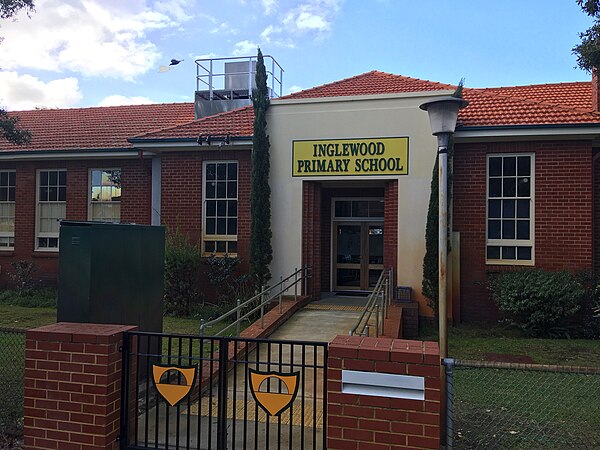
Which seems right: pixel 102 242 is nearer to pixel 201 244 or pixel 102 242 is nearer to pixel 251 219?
pixel 251 219

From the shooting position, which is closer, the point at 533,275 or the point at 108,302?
the point at 108,302

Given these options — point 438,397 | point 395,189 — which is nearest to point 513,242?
point 395,189

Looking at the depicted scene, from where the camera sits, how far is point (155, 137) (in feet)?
43.7

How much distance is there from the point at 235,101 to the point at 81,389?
45.6 ft

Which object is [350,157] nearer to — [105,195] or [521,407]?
[521,407]

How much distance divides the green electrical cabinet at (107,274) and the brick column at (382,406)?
2961 millimetres

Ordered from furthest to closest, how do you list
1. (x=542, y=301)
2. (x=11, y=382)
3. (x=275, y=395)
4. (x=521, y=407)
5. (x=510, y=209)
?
(x=510, y=209)
(x=542, y=301)
(x=11, y=382)
(x=521, y=407)
(x=275, y=395)

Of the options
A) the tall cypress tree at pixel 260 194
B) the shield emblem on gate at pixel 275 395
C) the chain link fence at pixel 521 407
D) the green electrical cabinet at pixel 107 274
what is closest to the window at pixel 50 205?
the tall cypress tree at pixel 260 194

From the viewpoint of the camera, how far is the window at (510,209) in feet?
38.7

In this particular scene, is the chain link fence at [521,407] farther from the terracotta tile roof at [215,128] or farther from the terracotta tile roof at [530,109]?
the terracotta tile roof at [215,128]

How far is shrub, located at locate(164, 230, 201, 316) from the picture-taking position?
12359 millimetres

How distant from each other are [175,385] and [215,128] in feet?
32.7

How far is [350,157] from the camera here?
12.1 m

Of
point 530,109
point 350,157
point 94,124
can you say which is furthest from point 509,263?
point 94,124
